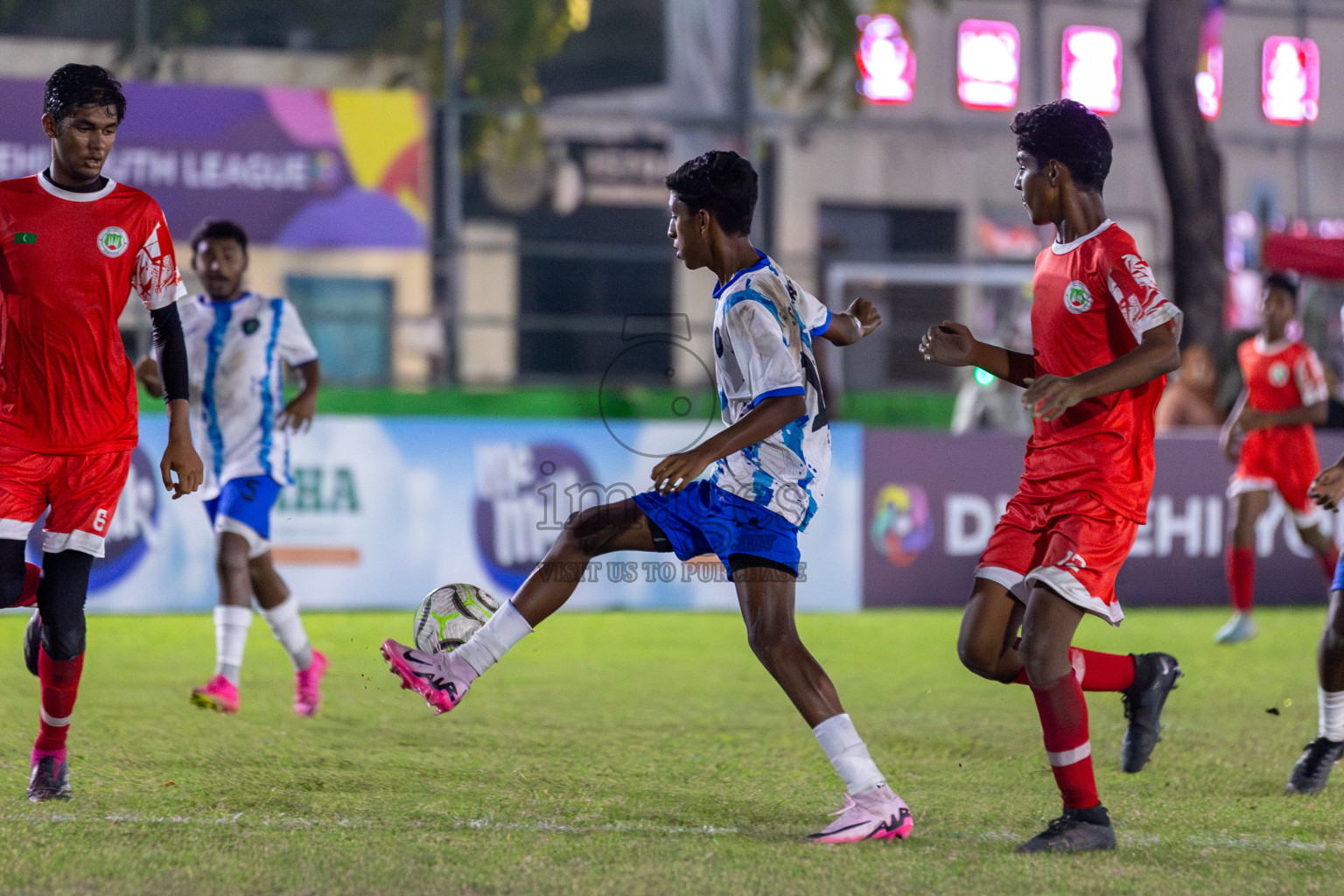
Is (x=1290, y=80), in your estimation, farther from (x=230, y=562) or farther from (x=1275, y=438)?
(x=230, y=562)

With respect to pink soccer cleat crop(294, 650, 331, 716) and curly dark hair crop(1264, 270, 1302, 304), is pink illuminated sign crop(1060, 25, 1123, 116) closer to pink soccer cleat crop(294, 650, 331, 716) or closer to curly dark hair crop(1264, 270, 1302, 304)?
curly dark hair crop(1264, 270, 1302, 304)

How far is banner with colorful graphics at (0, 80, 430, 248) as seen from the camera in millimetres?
15195

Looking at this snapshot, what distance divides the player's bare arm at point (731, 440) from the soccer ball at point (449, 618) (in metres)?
0.80

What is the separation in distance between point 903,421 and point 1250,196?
420 inches

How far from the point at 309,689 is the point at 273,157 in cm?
948

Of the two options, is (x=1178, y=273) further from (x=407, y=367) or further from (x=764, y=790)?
(x=764, y=790)

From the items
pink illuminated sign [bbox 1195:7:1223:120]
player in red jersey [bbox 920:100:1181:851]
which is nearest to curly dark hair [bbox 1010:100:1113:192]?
player in red jersey [bbox 920:100:1181:851]

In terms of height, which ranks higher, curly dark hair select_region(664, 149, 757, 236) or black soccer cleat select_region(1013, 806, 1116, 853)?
curly dark hair select_region(664, 149, 757, 236)

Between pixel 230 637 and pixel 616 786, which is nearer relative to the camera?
pixel 616 786

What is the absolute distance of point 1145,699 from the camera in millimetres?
5512

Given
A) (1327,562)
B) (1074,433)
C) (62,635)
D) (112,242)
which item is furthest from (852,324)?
(1327,562)

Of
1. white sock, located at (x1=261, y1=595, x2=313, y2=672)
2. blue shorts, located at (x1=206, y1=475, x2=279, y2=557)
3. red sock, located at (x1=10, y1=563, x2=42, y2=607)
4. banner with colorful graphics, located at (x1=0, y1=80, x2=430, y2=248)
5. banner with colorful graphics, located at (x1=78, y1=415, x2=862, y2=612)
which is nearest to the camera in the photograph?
red sock, located at (x1=10, y1=563, x2=42, y2=607)

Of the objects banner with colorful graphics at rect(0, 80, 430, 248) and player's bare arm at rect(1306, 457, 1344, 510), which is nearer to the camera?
player's bare arm at rect(1306, 457, 1344, 510)

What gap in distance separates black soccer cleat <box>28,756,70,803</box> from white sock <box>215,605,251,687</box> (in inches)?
72.1
